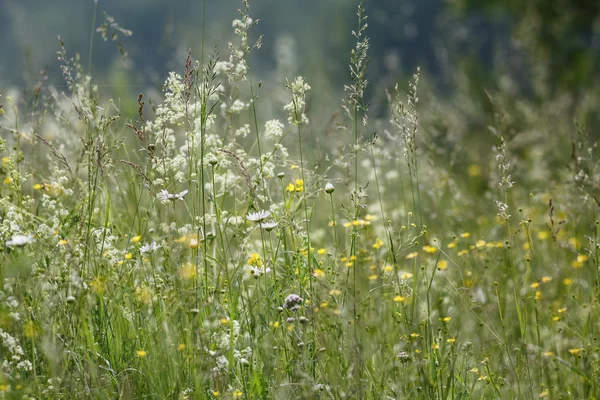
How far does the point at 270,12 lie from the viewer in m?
89.4

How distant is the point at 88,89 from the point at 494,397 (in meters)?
1.88

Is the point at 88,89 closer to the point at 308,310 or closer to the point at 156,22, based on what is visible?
the point at 308,310

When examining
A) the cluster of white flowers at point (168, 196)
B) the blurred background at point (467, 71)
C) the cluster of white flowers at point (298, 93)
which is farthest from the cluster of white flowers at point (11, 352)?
the cluster of white flowers at point (298, 93)

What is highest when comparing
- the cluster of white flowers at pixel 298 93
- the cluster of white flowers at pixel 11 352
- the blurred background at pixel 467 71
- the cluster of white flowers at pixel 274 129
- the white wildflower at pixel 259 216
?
the blurred background at pixel 467 71

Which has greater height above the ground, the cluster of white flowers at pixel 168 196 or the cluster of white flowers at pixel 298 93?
the cluster of white flowers at pixel 298 93

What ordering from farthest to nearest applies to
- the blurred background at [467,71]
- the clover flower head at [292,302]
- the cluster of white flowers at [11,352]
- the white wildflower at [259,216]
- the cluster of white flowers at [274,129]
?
the blurred background at [467,71] < the cluster of white flowers at [274,129] < the white wildflower at [259,216] < the clover flower head at [292,302] < the cluster of white flowers at [11,352]

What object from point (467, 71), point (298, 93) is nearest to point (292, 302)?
point (298, 93)

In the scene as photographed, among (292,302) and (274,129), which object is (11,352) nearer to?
(292,302)

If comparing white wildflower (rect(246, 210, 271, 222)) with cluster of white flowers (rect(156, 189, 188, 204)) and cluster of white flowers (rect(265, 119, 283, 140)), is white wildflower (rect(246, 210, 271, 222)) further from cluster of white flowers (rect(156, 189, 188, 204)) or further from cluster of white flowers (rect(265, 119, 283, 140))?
cluster of white flowers (rect(265, 119, 283, 140))

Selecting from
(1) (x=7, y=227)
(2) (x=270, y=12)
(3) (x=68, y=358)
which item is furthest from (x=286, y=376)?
(2) (x=270, y=12)

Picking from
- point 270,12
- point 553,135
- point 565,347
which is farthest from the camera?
point 270,12

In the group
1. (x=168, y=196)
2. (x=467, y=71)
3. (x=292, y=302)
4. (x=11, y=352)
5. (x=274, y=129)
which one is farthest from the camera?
(x=467, y=71)

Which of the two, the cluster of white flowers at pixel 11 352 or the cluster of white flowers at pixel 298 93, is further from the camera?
the cluster of white flowers at pixel 298 93

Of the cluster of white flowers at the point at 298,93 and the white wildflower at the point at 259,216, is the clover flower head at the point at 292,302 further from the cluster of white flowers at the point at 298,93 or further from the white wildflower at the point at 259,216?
the cluster of white flowers at the point at 298,93
